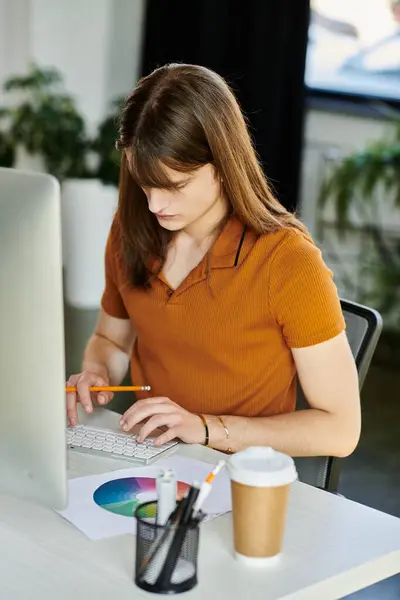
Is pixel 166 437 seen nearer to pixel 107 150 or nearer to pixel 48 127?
pixel 107 150

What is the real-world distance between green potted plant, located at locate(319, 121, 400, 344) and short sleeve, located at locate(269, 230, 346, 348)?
3.02 m

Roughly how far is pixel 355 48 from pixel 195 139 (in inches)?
148

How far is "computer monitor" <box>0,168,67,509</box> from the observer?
0.97 metres

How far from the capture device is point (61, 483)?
1.02 metres

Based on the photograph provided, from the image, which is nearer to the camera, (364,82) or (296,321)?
(296,321)

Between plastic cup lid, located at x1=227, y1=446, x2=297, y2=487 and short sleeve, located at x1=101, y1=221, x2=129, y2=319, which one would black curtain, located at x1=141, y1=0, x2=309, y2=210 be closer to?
short sleeve, located at x1=101, y1=221, x2=129, y2=319

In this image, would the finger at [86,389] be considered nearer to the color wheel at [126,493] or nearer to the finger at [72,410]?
the finger at [72,410]

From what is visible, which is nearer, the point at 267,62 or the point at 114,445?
the point at 114,445

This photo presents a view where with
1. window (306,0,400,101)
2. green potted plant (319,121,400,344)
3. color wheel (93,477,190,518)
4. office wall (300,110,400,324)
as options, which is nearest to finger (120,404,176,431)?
color wheel (93,477,190,518)

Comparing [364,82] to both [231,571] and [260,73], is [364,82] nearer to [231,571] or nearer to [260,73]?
[260,73]

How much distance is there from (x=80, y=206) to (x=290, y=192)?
4.04ft

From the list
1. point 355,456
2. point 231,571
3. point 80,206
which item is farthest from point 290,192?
point 231,571

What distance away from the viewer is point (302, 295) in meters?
1.52

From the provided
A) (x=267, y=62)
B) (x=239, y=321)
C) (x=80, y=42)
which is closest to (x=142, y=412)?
(x=239, y=321)
